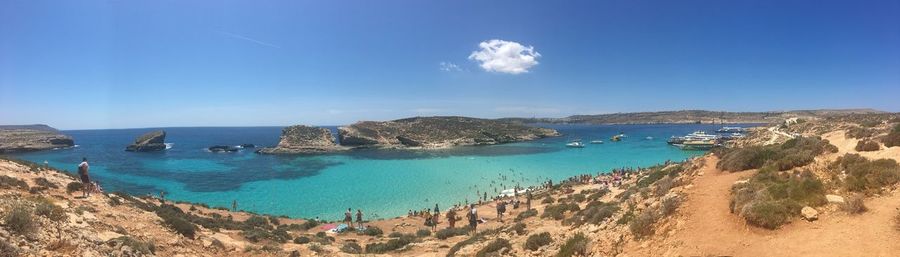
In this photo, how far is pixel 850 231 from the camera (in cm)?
832

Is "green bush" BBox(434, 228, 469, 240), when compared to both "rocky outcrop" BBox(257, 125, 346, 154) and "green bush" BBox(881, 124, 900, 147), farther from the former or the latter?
"rocky outcrop" BBox(257, 125, 346, 154)

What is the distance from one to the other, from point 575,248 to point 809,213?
17.1 feet

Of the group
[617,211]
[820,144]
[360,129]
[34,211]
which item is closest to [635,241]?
[617,211]

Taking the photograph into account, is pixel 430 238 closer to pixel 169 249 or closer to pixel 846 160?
pixel 169 249

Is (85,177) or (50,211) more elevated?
(85,177)

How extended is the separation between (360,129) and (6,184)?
3767 inches

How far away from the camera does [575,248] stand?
11.6 m

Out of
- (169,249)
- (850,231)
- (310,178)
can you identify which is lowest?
(310,178)

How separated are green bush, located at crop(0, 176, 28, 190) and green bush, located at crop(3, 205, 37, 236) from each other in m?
7.25

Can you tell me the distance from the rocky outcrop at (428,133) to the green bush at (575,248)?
91.3 metres

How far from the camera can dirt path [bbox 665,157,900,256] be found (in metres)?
7.78

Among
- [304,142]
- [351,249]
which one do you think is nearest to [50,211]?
[351,249]

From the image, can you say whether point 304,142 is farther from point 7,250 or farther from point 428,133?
point 7,250

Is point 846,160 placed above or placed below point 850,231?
above
